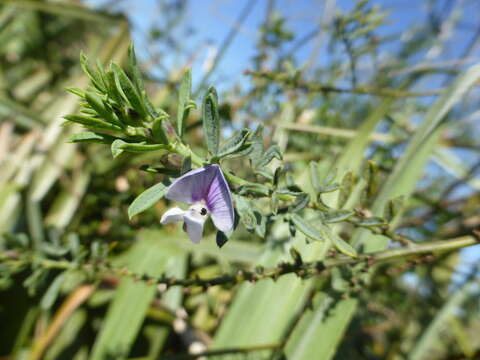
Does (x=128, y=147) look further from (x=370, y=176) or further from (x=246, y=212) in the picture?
(x=370, y=176)

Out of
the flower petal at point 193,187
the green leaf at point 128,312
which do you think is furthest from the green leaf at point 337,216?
the green leaf at point 128,312

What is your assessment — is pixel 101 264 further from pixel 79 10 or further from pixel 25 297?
pixel 79 10

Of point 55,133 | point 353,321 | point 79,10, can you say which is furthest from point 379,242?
point 79,10

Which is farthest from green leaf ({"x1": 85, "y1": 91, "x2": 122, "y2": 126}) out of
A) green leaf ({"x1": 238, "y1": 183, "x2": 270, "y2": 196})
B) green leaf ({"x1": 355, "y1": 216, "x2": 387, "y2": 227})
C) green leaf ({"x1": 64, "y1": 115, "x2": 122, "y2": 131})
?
green leaf ({"x1": 355, "y1": 216, "x2": 387, "y2": 227})

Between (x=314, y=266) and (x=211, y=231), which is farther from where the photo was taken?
(x=211, y=231)

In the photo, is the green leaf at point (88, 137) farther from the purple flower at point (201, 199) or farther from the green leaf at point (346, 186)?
the green leaf at point (346, 186)

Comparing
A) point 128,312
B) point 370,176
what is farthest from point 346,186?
point 128,312

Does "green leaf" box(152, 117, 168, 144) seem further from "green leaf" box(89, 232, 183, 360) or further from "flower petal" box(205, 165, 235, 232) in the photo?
"green leaf" box(89, 232, 183, 360)
